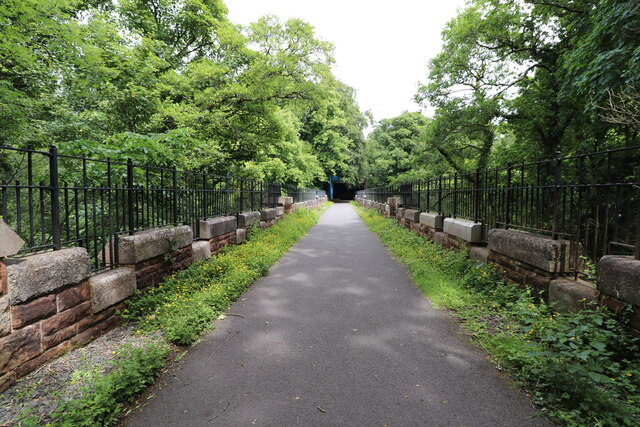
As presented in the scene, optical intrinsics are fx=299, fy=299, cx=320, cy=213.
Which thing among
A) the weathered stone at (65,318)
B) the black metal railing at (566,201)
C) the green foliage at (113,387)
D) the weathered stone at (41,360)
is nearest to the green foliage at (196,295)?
the green foliage at (113,387)

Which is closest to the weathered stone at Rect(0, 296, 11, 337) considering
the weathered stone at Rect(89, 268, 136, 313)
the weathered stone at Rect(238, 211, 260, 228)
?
the weathered stone at Rect(89, 268, 136, 313)

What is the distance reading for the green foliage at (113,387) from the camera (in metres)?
1.99

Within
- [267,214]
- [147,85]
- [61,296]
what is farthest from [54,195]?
[147,85]

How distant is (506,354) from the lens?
2902 mm

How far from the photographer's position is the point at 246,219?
28.0 ft

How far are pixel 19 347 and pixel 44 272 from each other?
0.62 meters

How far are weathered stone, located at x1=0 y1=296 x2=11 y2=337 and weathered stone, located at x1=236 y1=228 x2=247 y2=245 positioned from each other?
557cm

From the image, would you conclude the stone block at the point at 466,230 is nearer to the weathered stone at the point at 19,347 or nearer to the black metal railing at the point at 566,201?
the black metal railing at the point at 566,201

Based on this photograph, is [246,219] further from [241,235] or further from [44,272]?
[44,272]

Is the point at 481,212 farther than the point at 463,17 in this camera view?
No

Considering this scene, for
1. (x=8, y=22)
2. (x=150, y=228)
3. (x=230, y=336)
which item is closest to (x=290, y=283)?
(x=230, y=336)

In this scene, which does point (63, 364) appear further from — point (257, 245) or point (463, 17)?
point (463, 17)

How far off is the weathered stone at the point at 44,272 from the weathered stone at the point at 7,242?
0.67 feet

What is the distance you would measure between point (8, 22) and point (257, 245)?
8561 mm
